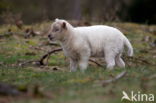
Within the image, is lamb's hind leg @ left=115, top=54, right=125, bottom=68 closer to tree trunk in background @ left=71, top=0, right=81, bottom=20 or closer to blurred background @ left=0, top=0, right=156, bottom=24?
blurred background @ left=0, top=0, right=156, bottom=24

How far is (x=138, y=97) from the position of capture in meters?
11.0

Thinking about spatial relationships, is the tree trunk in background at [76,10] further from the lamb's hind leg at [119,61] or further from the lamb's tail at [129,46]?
the lamb's tail at [129,46]

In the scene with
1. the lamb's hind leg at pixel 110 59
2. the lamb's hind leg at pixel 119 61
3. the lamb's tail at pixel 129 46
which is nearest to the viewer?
the lamb's hind leg at pixel 110 59

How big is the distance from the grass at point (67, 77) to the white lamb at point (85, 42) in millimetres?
422

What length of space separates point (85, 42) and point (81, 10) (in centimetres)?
2181

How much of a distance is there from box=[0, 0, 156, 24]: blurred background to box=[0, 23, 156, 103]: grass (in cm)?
546

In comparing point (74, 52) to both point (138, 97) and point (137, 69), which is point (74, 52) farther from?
point (138, 97)

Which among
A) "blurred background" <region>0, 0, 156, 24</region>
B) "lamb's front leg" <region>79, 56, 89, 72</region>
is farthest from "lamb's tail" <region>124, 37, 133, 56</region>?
"blurred background" <region>0, 0, 156, 24</region>

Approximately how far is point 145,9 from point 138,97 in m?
24.3

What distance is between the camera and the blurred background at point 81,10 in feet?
90.8

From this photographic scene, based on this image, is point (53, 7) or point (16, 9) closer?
point (16, 9)

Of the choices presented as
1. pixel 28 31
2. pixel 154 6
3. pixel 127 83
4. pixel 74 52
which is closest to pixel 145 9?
pixel 154 6

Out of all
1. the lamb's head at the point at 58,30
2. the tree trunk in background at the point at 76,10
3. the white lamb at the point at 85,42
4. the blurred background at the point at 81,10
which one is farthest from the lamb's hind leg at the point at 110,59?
the tree trunk in background at the point at 76,10

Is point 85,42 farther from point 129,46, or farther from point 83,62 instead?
point 129,46
